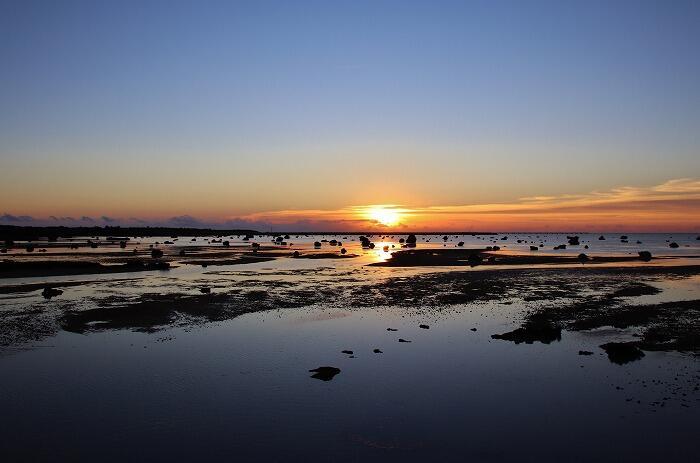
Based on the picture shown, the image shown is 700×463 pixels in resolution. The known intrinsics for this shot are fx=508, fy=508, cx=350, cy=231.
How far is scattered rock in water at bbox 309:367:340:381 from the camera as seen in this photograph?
723 inches

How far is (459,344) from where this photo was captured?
919 inches

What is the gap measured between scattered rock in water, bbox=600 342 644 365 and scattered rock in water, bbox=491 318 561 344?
3.11m

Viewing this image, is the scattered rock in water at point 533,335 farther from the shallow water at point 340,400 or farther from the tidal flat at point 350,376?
the shallow water at point 340,400

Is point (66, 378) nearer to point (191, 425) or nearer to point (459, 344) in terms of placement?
point (191, 425)

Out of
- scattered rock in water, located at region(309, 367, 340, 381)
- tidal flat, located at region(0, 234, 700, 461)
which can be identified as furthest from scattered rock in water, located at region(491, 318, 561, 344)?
scattered rock in water, located at region(309, 367, 340, 381)

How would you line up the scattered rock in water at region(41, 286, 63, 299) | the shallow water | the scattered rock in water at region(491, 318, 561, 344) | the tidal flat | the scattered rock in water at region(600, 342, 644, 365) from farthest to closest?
the scattered rock in water at region(41, 286, 63, 299), the scattered rock in water at region(491, 318, 561, 344), the scattered rock in water at region(600, 342, 644, 365), the tidal flat, the shallow water

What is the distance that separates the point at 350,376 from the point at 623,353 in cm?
1112

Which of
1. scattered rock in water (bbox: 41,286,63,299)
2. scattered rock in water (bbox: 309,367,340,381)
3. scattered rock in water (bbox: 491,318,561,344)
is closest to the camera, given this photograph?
scattered rock in water (bbox: 309,367,340,381)

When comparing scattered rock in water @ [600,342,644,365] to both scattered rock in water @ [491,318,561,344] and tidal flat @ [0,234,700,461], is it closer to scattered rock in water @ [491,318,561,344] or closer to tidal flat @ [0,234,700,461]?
tidal flat @ [0,234,700,461]

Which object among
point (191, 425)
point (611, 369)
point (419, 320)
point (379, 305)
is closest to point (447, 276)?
point (379, 305)

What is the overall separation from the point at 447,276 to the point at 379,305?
747 inches

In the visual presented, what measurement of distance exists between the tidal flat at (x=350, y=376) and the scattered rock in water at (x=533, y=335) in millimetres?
90

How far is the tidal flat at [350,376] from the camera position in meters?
13.0

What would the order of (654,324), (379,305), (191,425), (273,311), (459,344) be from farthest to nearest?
(379,305) < (273,311) < (654,324) < (459,344) < (191,425)
